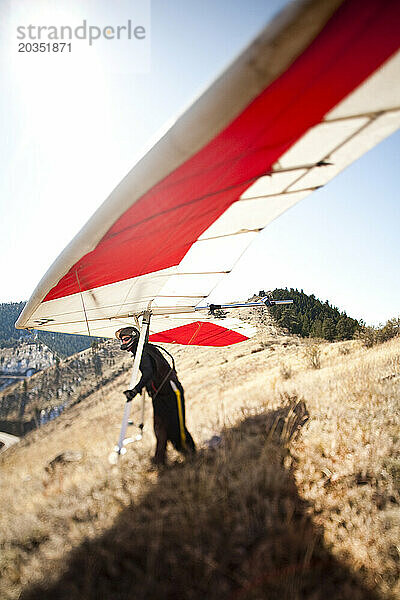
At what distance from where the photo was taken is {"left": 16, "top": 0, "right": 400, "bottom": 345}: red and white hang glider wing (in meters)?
0.88

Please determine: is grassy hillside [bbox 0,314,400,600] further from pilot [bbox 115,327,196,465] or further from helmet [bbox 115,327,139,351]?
helmet [bbox 115,327,139,351]

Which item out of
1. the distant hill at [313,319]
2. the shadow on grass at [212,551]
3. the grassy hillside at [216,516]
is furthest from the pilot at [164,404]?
the distant hill at [313,319]

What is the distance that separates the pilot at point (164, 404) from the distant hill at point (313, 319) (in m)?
13.4

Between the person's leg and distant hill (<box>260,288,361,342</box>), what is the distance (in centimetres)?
1363

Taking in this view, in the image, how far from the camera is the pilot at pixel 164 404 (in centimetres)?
262

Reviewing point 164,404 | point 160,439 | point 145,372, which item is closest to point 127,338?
point 145,372

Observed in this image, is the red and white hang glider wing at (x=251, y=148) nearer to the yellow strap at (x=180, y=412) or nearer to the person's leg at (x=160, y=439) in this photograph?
the yellow strap at (x=180, y=412)

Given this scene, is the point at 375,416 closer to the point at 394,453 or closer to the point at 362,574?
the point at 394,453

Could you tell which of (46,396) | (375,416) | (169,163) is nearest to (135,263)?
(169,163)

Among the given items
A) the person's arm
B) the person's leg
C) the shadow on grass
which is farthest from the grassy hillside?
the person's arm

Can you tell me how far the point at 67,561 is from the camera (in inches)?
60.2

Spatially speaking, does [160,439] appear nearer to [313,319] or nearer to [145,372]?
[145,372]

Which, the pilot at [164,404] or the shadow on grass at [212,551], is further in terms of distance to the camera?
the pilot at [164,404]

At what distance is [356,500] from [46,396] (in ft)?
15.5
